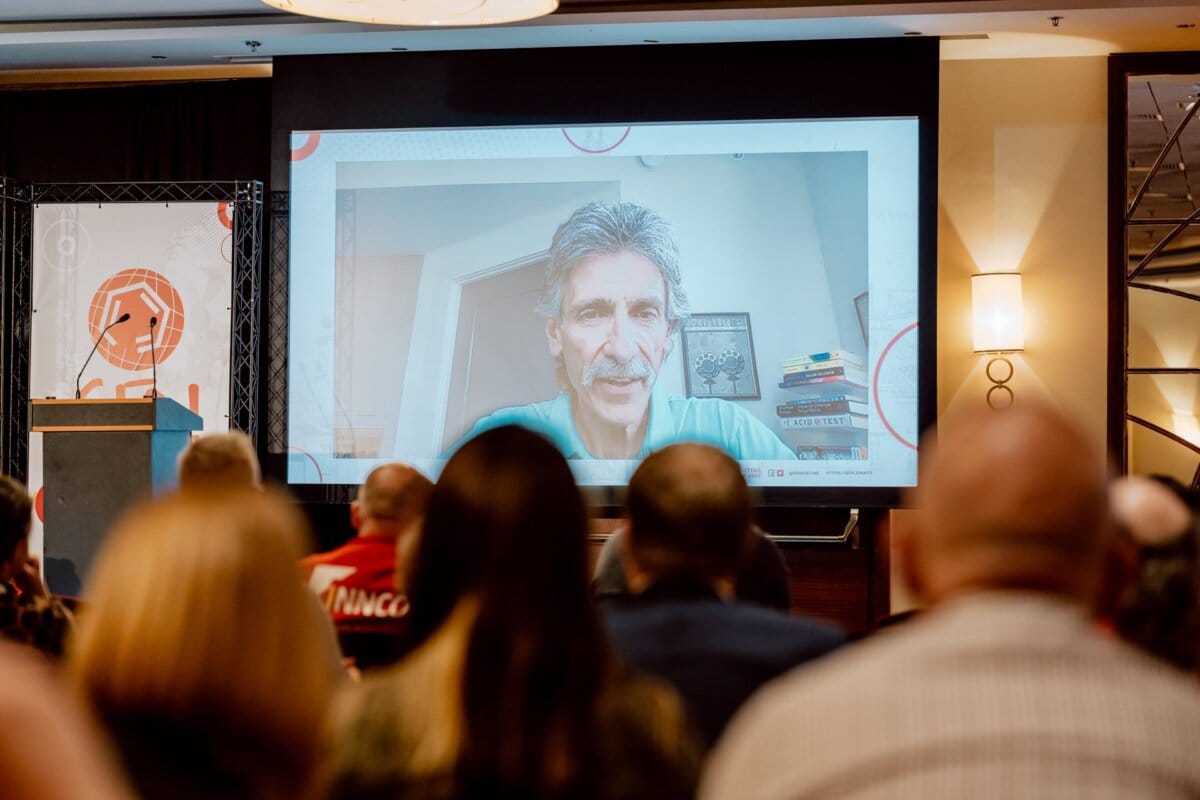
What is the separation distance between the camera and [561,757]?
4.51ft

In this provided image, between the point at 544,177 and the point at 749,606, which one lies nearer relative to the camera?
the point at 749,606

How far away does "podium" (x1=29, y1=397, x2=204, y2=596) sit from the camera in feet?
18.8

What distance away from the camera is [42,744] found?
0.91m

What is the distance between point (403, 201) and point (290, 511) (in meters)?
5.69

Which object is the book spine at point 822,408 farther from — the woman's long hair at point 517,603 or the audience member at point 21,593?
the woman's long hair at point 517,603

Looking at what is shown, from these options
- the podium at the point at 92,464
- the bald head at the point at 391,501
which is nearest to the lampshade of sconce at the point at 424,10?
the podium at the point at 92,464

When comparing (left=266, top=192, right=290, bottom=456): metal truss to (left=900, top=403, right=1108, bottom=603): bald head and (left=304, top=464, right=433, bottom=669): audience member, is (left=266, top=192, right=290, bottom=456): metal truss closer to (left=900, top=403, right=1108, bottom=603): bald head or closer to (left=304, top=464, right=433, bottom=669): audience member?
(left=304, top=464, right=433, bottom=669): audience member

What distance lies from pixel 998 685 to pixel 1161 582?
126 cm

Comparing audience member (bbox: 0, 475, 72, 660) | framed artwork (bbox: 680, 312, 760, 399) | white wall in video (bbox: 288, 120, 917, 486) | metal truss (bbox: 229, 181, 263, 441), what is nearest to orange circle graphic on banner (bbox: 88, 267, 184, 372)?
metal truss (bbox: 229, 181, 263, 441)

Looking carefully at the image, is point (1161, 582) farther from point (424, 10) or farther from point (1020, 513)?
point (424, 10)

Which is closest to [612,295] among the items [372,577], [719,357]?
[719,357]

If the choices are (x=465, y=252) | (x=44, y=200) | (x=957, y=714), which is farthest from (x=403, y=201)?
(x=957, y=714)

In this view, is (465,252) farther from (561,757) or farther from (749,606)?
(561,757)

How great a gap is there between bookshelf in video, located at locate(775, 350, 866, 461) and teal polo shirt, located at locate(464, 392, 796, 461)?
10 cm
